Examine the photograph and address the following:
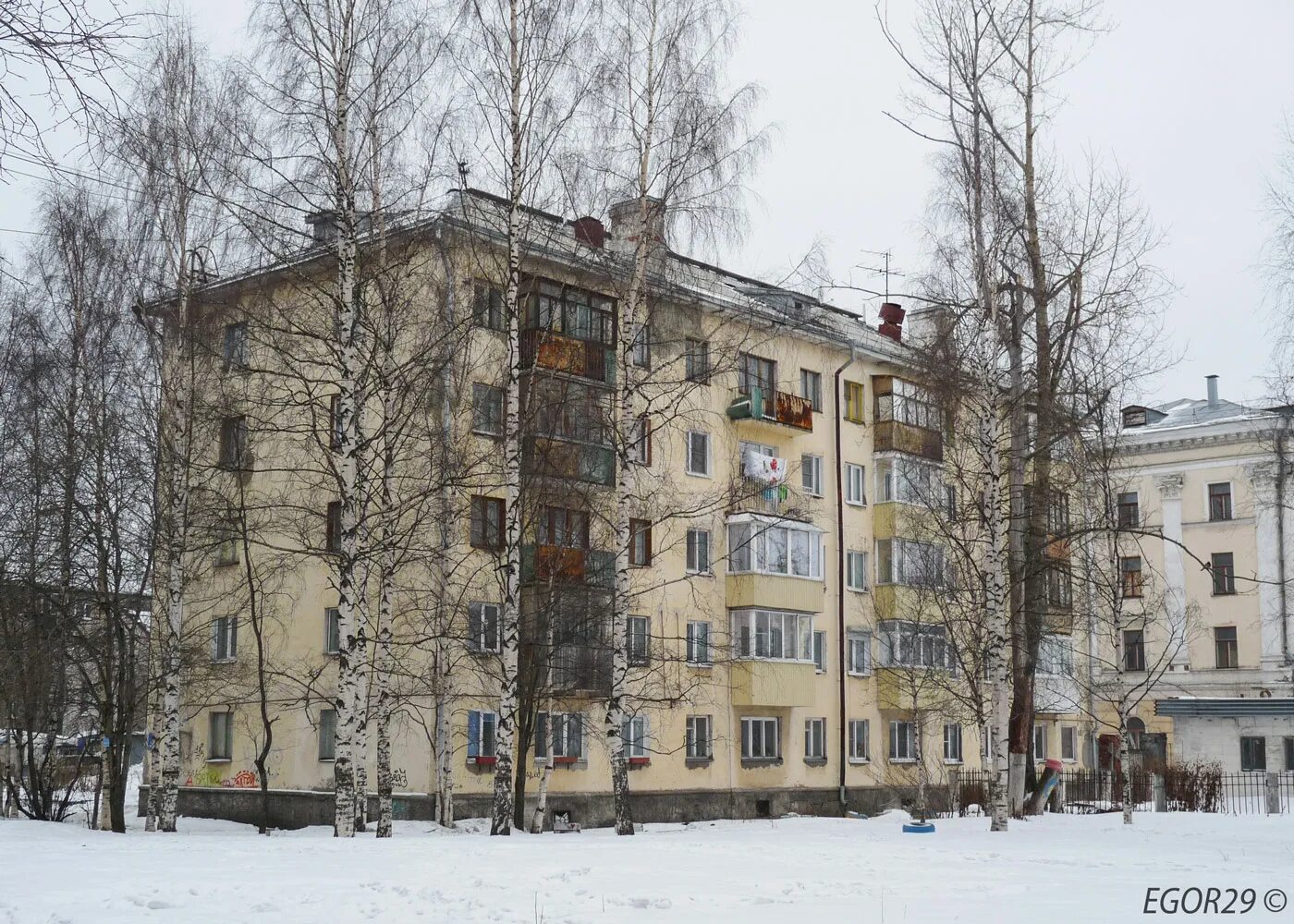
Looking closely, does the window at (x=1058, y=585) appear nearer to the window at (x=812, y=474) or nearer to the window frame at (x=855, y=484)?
the window frame at (x=855, y=484)

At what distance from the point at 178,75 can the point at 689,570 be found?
1964 cm

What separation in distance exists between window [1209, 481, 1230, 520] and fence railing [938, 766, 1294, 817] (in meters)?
19.6

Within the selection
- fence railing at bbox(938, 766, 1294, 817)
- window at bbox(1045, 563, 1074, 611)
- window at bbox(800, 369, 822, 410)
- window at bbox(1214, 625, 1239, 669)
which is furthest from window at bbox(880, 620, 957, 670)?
window at bbox(1214, 625, 1239, 669)

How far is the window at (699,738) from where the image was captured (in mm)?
38562

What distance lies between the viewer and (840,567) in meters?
44.0

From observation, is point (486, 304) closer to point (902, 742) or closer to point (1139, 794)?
point (902, 742)

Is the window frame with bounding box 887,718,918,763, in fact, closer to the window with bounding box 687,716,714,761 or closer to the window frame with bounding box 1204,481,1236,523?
the window with bounding box 687,716,714,761

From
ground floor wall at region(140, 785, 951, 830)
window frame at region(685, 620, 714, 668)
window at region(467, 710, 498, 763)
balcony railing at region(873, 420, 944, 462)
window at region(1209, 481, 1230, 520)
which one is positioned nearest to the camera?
ground floor wall at region(140, 785, 951, 830)

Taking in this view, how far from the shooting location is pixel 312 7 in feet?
69.9

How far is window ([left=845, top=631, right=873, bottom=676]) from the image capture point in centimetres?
4419

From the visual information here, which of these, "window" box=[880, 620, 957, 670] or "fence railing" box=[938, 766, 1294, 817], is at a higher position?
"window" box=[880, 620, 957, 670]

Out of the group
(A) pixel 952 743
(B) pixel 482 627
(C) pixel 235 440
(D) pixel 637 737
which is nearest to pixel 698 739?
(D) pixel 637 737

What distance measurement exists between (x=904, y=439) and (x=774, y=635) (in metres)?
9.20

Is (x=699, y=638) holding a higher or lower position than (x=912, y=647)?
higher
